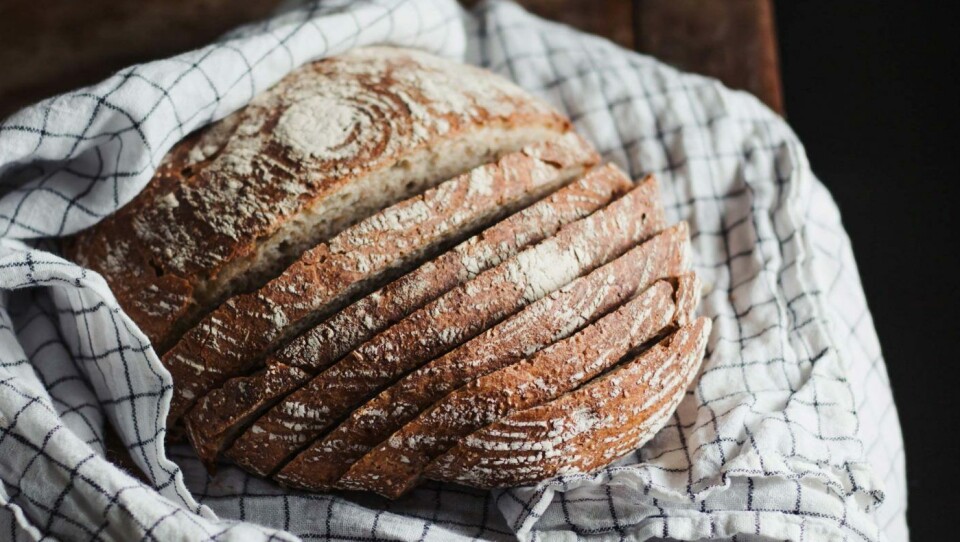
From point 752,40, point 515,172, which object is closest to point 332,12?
point 515,172

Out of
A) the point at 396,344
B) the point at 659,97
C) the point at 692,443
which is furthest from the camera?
the point at 659,97

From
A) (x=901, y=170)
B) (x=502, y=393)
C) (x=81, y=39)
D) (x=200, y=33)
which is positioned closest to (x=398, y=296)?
(x=502, y=393)

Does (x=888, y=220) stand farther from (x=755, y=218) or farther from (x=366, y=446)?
(x=366, y=446)

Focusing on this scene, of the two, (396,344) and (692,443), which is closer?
(396,344)

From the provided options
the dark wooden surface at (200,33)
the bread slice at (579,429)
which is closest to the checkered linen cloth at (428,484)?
the bread slice at (579,429)

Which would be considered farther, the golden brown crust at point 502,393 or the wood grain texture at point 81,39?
the wood grain texture at point 81,39

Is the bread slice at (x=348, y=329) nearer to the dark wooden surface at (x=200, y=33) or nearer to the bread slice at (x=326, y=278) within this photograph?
the bread slice at (x=326, y=278)
